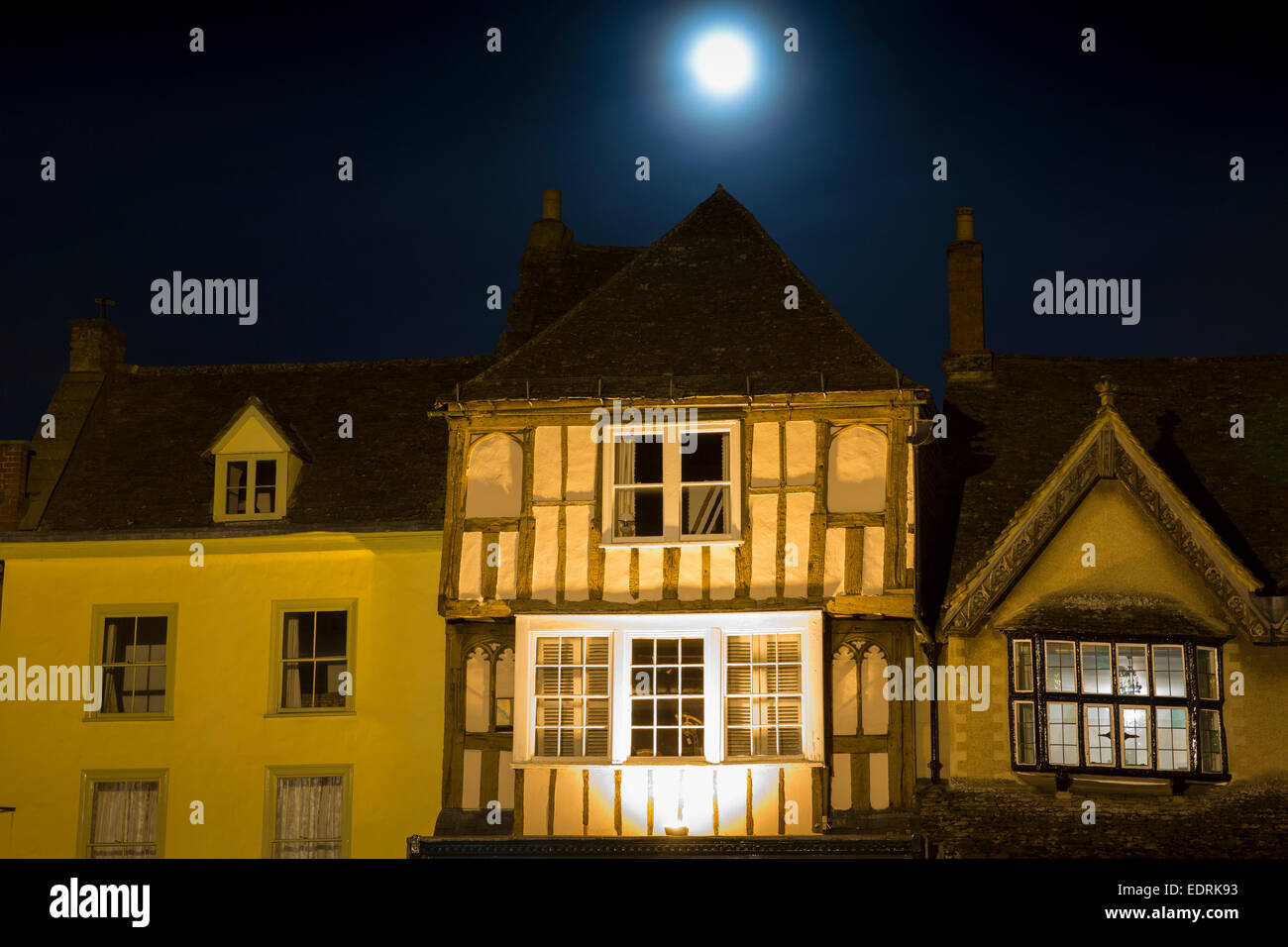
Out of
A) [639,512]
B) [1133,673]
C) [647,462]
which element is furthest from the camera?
[639,512]

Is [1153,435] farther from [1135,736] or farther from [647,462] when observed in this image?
[647,462]

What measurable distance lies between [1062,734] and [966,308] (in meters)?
7.22

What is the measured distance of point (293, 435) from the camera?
928 inches

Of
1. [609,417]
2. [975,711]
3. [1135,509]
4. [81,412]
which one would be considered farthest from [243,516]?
[1135,509]

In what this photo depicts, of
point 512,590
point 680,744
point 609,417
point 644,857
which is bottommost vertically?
point 644,857

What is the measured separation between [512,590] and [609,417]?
2439 mm

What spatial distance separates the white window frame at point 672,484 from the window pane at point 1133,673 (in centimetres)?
476

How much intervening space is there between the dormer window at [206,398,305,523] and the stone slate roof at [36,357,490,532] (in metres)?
0.23

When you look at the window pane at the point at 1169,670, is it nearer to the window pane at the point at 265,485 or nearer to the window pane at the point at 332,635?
the window pane at the point at 332,635

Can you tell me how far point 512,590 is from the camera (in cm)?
2016

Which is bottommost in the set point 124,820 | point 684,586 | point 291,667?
point 124,820

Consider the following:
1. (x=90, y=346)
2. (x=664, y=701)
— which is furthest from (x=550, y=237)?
(x=664, y=701)

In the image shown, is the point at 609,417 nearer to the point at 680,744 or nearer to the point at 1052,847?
the point at 680,744

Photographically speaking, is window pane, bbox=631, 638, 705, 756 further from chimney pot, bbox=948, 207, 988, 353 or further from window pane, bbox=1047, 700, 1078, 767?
chimney pot, bbox=948, 207, 988, 353
